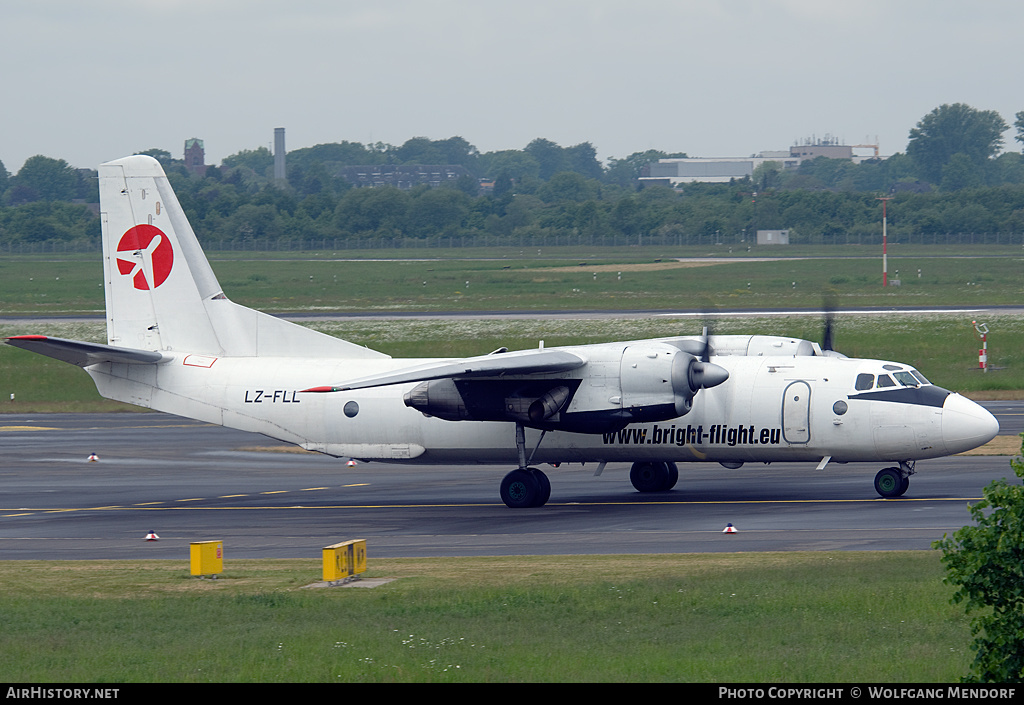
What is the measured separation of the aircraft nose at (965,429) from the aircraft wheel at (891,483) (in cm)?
114

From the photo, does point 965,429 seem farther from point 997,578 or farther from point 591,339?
point 591,339

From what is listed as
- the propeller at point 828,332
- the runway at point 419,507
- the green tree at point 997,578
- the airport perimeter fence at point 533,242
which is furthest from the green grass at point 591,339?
the airport perimeter fence at point 533,242

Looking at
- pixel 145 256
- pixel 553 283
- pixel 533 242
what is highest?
pixel 533 242

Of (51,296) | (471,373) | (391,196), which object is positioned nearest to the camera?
(471,373)

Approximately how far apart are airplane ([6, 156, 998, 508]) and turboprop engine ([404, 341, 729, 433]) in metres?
0.03

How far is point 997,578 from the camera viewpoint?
1017 cm

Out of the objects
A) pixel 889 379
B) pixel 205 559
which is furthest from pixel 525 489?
pixel 205 559

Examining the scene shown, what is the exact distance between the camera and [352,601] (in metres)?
16.9

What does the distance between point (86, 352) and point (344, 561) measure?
39.7ft

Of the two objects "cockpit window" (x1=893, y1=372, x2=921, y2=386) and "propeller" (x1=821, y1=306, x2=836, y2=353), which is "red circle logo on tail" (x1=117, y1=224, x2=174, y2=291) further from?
→ "cockpit window" (x1=893, y1=372, x2=921, y2=386)

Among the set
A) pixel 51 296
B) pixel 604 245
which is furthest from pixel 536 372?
pixel 604 245

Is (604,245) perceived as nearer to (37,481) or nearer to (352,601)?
(37,481)

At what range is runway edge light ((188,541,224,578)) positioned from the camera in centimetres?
1938
